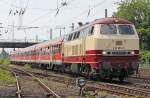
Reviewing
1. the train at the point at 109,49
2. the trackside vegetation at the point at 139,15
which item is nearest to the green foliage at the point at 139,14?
the trackside vegetation at the point at 139,15

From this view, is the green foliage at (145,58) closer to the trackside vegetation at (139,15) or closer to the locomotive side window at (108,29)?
the trackside vegetation at (139,15)

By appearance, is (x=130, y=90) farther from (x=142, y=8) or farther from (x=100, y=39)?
(x=142, y=8)

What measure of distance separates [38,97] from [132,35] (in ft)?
25.8

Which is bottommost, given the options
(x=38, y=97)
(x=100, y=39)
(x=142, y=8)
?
(x=38, y=97)

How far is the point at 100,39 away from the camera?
2228 centimetres

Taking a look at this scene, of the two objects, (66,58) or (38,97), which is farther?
(66,58)

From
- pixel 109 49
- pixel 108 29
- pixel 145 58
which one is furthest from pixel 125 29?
pixel 145 58

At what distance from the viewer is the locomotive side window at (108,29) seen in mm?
22825

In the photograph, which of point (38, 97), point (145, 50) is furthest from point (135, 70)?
point (145, 50)

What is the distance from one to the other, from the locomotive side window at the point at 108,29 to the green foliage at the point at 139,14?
4024 centimetres

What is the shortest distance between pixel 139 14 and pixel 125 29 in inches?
1817

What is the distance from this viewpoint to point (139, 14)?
68562mm

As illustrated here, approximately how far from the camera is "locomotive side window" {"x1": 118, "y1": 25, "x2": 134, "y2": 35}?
2294 cm

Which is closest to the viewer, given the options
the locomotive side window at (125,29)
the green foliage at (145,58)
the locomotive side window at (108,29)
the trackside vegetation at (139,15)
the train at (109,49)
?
the train at (109,49)
